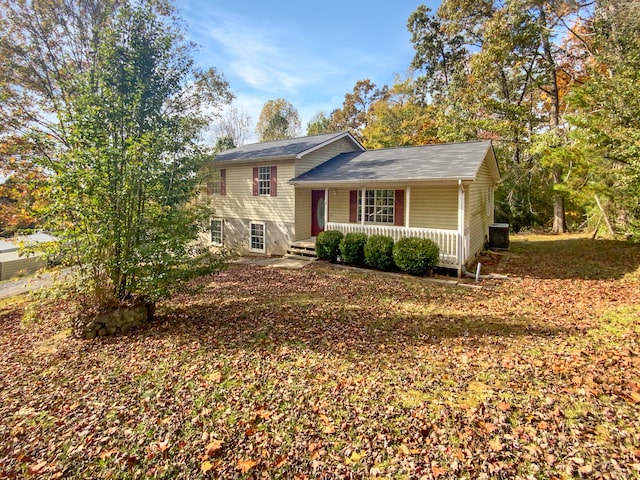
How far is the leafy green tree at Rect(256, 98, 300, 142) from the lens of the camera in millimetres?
36172

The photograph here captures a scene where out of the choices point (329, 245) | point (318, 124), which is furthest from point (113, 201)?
point (318, 124)

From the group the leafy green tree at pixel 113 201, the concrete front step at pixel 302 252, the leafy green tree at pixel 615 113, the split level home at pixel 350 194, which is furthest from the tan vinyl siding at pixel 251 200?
the leafy green tree at pixel 615 113

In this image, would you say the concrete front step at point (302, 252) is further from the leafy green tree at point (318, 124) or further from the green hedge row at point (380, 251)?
the leafy green tree at point (318, 124)

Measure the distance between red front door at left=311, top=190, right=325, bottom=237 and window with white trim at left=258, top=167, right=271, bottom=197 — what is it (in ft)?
6.62

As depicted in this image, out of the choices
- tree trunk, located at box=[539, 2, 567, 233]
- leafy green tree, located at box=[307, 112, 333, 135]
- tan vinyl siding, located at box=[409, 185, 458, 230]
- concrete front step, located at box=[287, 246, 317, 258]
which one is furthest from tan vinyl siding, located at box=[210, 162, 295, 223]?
leafy green tree, located at box=[307, 112, 333, 135]

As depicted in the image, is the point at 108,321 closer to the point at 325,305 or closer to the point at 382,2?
the point at 325,305

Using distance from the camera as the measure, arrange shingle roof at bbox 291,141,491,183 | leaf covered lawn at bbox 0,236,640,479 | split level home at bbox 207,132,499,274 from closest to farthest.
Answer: leaf covered lawn at bbox 0,236,640,479 < shingle roof at bbox 291,141,491,183 < split level home at bbox 207,132,499,274

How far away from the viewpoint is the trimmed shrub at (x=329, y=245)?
37.0 ft

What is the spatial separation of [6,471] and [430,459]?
3949 mm

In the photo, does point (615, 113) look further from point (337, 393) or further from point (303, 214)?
point (337, 393)

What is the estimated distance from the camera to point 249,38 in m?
11.8

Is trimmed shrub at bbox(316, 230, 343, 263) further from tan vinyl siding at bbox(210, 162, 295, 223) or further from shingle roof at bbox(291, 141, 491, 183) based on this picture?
tan vinyl siding at bbox(210, 162, 295, 223)

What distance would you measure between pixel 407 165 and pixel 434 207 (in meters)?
1.85

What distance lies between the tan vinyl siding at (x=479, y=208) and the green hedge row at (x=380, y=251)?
2.70m
